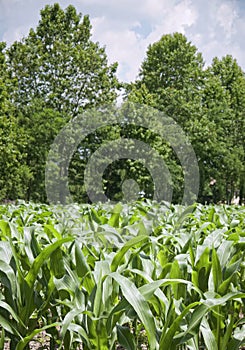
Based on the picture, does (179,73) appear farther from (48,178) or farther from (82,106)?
(48,178)

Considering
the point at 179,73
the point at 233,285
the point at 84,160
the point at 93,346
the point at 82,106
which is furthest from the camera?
the point at 179,73

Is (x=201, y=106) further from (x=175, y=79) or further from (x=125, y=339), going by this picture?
(x=125, y=339)

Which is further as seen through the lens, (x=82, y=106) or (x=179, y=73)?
(x=179, y=73)

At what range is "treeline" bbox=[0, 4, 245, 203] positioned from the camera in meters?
22.6

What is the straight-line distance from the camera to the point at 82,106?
26.1 meters

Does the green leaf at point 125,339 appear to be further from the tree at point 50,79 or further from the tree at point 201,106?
the tree at point 201,106

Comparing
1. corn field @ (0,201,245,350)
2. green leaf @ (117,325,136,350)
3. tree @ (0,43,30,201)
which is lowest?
green leaf @ (117,325,136,350)

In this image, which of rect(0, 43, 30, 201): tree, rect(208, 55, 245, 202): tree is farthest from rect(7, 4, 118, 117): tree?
rect(208, 55, 245, 202): tree

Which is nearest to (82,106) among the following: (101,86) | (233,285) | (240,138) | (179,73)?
(101,86)

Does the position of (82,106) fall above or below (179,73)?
below

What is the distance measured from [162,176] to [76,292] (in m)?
24.3

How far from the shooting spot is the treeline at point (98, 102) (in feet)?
74.1

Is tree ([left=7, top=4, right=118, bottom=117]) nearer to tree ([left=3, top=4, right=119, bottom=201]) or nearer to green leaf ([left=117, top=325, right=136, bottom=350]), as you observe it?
tree ([left=3, top=4, right=119, bottom=201])

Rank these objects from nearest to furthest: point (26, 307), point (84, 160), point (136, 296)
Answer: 1. point (136, 296)
2. point (26, 307)
3. point (84, 160)
